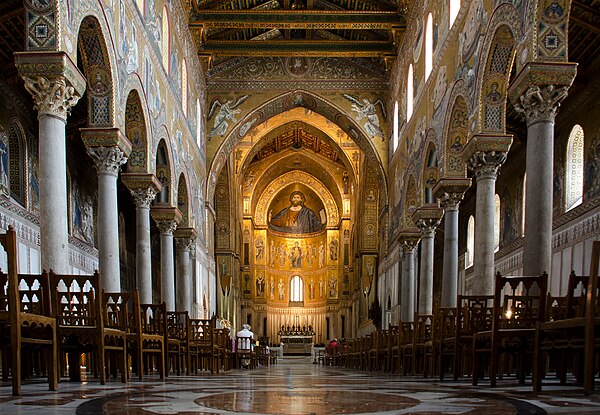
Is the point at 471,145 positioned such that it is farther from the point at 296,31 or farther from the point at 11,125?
the point at 296,31

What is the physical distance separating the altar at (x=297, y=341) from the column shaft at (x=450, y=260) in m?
27.1

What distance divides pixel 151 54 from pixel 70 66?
6735mm

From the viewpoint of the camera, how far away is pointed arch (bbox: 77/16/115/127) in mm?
12938

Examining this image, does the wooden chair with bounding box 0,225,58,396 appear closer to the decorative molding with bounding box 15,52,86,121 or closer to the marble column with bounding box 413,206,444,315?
the decorative molding with bounding box 15,52,86,121

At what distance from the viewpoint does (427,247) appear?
21.2 metres

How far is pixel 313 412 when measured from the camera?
171 inches

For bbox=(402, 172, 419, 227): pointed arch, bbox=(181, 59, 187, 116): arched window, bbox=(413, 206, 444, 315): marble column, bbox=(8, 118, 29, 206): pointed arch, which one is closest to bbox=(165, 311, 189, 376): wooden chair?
bbox=(8, 118, 29, 206): pointed arch

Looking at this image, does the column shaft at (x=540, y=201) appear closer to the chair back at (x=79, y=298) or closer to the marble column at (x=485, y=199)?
the marble column at (x=485, y=199)

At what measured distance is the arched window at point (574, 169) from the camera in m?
18.2

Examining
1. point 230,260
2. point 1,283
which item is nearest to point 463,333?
point 1,283

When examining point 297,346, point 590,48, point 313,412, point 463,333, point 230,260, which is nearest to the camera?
point 313,412

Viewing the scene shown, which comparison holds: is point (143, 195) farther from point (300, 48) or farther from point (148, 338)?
point (300, 48)

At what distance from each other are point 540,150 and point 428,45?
1003cm

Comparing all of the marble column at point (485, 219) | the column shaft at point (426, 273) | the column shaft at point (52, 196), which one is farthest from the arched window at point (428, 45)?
the column shaft at point (52, 196)
